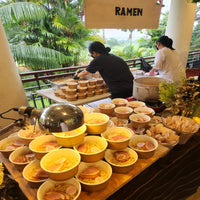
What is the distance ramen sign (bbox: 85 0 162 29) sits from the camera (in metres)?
2.14

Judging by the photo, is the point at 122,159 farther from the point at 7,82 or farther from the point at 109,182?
the point at 7,82

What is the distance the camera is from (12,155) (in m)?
0.98

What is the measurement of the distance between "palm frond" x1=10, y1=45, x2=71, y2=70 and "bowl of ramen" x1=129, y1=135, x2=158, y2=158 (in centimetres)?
845

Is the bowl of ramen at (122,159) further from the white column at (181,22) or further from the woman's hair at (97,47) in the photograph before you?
the white column at (181,22)

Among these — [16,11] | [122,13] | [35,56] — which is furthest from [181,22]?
[35,56]

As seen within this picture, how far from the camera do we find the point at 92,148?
95 centimetres

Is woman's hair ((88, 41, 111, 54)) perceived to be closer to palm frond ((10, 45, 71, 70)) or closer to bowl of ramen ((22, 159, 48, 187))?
bowl of ramen ((22, 159, 48, 187))

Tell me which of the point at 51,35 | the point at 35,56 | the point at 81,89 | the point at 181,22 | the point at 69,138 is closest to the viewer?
the point at 69,138

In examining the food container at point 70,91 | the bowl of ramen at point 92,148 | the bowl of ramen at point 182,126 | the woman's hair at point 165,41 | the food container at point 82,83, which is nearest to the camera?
the bowl of ramen at point 92,148

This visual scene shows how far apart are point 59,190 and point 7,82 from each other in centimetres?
213

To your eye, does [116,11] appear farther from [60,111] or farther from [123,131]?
[60,111]

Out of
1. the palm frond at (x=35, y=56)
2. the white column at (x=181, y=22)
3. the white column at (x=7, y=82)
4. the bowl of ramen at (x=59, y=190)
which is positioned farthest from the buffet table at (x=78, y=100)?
the palm frond at (x=35, y=56)

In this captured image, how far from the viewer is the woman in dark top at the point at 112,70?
2600mm

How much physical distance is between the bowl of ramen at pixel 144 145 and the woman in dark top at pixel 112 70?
5.21 ft
